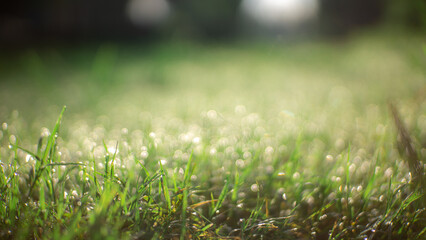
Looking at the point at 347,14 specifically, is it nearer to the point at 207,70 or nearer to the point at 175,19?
the point at 175,19

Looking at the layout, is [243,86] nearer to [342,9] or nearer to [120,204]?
[120,204]

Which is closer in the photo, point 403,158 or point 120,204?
point 120,204

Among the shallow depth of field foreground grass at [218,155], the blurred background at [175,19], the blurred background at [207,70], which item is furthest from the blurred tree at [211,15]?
the shallow depth of field foreground grass at [218,155]

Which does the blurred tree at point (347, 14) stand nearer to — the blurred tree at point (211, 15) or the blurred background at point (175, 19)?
the blurred background at point (175, 19)

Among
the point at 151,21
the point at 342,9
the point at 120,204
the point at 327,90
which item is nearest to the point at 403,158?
the point at 120,204

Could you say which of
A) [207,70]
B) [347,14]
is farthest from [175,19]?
[347,14]
